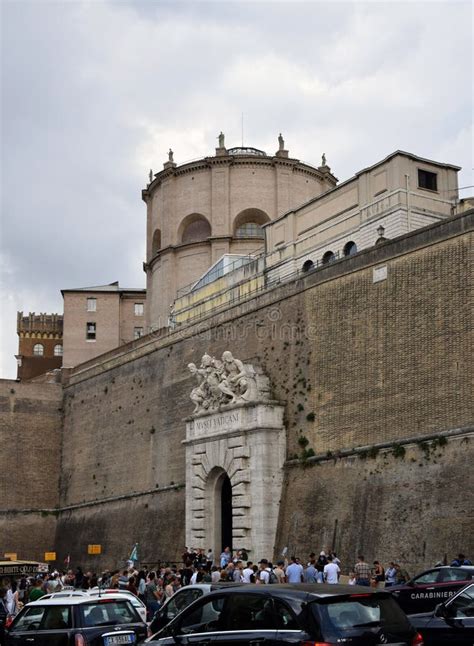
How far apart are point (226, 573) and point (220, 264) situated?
71.9 feet

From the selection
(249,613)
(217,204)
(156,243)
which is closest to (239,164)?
(217,204)

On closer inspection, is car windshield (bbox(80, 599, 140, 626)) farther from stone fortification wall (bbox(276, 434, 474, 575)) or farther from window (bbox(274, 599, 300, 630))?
stone fortification wall (bbox(276, 434, 474, 575))

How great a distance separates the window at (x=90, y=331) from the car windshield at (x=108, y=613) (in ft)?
194

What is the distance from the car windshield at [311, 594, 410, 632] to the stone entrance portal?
2028 cm

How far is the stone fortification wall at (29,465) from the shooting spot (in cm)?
4981

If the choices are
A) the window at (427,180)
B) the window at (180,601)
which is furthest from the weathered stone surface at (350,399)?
the window at (180,601)

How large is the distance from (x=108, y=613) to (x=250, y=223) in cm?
4384

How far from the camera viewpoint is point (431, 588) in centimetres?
1641

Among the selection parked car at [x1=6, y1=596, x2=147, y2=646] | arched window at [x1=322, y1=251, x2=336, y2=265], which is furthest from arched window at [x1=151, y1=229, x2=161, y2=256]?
parked car at [x1=6, y1=596, x2=147, y2=646]

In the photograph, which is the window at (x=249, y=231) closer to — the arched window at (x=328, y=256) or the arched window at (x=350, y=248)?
the arched window at (x=328, y=256)

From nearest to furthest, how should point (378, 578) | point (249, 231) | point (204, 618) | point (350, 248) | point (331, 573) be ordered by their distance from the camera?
point (204, 618) < point (378, 578) < point (331, 573) < point (350, 248) < point (249, 231)

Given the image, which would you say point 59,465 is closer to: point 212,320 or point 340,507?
point 212,320

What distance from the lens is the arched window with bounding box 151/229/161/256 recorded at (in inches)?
2327

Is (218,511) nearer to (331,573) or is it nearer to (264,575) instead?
(331,573)
